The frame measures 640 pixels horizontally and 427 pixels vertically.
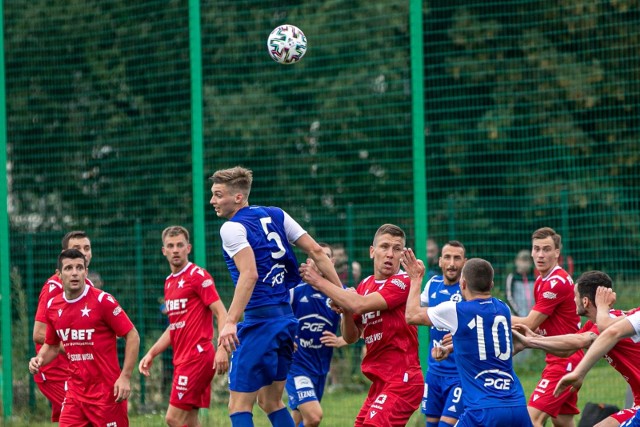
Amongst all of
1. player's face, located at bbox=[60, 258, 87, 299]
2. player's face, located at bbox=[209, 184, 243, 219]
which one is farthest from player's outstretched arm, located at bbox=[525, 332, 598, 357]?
player's face, located at bbox=[60, 258, 87, 299]

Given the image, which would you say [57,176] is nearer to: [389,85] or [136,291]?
[136,291]

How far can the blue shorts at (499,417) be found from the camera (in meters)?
7.12

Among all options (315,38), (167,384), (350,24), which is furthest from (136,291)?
(350,24)

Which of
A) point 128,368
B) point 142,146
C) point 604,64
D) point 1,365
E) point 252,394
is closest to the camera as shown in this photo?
point 252,394

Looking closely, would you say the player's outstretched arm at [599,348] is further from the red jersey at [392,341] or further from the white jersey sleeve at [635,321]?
the red jersey at [392,341]

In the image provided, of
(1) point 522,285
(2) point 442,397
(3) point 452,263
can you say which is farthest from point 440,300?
(1) point 522,285

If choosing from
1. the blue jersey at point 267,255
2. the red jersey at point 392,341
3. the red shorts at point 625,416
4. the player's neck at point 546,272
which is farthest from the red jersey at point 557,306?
the blue jersey at point 267,255

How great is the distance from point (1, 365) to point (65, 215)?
9.53 ft

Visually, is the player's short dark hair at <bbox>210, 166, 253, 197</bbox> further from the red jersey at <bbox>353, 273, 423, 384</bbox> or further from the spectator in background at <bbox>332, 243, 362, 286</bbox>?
the spectator in background at <bbox>332, 243, 362, 286</bbox>

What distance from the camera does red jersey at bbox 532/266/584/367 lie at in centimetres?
970

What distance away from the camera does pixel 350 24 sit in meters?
16.9

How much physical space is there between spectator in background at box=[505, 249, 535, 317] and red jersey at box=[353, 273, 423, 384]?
6.34m

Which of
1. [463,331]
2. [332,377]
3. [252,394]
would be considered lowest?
[332,377]

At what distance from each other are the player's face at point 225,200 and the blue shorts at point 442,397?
256 cm
